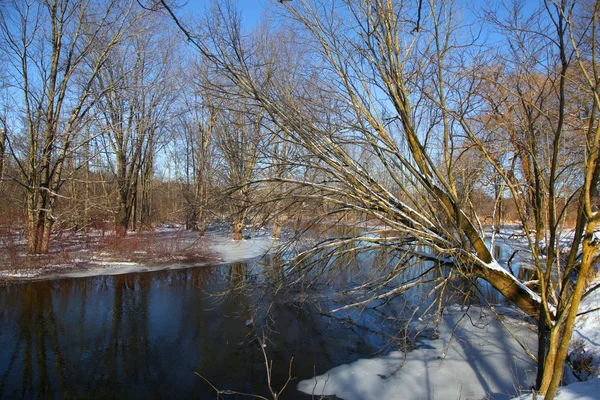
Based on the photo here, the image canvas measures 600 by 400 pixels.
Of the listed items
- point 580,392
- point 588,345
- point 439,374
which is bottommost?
point 439,374

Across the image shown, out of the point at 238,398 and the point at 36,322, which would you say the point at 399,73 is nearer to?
the point at 238,398

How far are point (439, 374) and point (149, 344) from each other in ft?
16.6

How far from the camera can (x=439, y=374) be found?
21.8 feet

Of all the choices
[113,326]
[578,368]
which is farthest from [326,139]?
[113,326]

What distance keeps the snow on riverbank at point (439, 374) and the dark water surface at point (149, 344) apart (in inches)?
17.7

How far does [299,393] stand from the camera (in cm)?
616

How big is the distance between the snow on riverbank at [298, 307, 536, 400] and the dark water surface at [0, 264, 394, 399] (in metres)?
0.45

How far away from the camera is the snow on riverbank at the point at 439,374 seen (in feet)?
20.0

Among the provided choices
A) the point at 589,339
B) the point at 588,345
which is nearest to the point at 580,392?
the point at 588,345

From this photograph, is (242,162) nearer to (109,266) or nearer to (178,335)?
(178,335)

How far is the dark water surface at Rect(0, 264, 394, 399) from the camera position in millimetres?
6191

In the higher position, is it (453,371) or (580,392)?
(580,392)

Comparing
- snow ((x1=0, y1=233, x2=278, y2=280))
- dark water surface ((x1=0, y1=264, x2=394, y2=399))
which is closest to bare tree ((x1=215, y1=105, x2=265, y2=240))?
dark water surface ((x1=0, y1=264, x2=394, y2=399))

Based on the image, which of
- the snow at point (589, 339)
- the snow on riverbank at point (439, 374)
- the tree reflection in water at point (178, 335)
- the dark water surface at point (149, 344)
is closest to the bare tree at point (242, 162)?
the tree reflection in water at point (178, 335)
